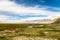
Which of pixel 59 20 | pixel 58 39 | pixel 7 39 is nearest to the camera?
pixel 7 39

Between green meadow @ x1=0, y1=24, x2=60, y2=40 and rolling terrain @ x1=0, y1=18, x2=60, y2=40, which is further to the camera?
green meadow @ x1=0, y1=24, x2=60, y2=40

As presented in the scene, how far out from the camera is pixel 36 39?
82.1 ft

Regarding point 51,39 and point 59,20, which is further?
point 59,20

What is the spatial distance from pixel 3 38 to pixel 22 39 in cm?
307

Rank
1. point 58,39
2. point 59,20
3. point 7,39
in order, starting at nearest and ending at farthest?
point 7,39
point 58,39
point 59,20

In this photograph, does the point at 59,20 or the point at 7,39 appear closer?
the point at 7,39

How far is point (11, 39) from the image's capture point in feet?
81.9

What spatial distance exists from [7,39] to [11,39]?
24.6 inches

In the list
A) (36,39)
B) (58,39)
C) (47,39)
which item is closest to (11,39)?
(36,39)

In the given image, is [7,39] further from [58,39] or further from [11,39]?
[58,39]

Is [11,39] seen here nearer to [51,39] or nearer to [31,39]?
[31,39]

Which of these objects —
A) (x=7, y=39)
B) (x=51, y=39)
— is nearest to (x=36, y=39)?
(x=51, y=39)

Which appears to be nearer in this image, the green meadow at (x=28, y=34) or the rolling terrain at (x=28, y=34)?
the rolling terrain at (x=28, y=34)

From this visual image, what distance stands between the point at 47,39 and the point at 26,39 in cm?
336
